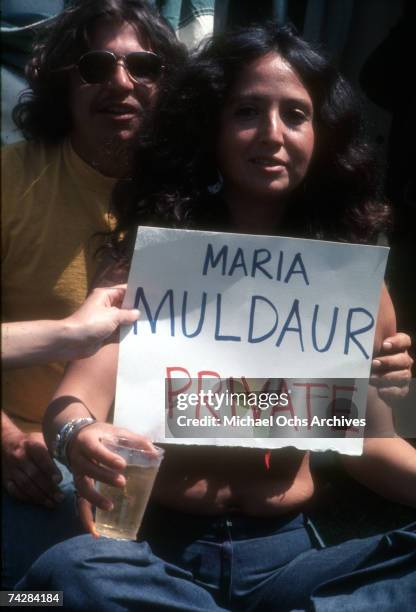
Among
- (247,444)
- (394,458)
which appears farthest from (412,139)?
(247,444)

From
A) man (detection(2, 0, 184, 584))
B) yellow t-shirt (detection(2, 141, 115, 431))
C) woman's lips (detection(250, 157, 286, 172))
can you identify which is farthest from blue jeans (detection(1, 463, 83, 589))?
woman's lips (detection(250, 157, 286, 172))

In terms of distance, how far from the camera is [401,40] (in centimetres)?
257

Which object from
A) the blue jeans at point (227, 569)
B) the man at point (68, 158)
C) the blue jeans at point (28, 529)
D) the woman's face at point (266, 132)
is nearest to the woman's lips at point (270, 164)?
the woman's face at point (266, 132)

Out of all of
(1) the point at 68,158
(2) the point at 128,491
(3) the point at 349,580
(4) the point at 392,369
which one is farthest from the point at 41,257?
(3) the point at 349,580

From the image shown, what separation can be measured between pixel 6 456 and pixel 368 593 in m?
0.84

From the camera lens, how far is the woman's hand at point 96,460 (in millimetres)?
1445

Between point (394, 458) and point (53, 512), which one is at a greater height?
point (394, 458)

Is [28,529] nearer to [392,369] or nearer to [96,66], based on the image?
[392,369]

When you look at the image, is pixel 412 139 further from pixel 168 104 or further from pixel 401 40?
pixel 168 104

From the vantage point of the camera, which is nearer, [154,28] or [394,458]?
[394,458]

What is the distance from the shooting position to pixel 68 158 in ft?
7.28

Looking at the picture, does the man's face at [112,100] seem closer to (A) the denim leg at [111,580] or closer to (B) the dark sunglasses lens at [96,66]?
(B) the dark sunglasses lens at [96,66]

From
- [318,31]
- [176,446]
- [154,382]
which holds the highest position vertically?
[318,31]

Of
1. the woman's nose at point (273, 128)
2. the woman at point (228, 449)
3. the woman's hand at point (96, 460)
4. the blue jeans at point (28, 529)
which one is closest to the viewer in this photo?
the woman's hand at point (96, 460)
